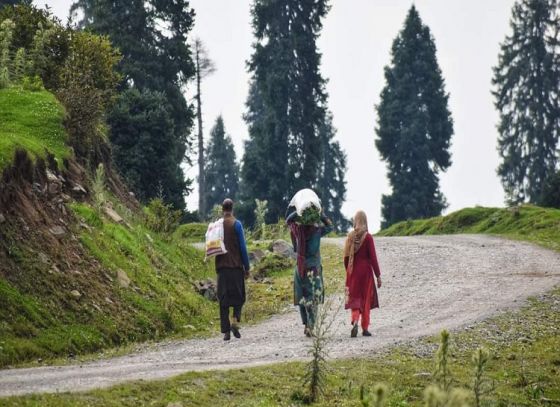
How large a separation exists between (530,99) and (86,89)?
150 ft

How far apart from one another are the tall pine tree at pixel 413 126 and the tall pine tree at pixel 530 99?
4.39 meters

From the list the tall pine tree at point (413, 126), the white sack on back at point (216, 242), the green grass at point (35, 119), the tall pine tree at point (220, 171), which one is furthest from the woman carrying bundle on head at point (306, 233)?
the tall pine tree at point (220, 171)

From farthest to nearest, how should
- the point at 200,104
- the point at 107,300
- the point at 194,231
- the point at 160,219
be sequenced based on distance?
the point at 200,104 < the point at 194,231 < the point at 160,219 < the point at 107,300

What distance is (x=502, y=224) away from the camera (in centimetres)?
3734

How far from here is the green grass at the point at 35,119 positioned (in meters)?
18.0

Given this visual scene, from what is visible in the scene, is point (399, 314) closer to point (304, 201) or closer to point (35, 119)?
point (304, 201)

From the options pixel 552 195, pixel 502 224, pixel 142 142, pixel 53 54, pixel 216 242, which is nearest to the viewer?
pixel 216 242

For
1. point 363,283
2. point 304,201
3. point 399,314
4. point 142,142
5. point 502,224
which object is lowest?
point 399,314

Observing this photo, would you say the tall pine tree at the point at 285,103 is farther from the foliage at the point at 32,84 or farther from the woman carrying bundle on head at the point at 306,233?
the woman carrying bundle on head at the point at 306,233

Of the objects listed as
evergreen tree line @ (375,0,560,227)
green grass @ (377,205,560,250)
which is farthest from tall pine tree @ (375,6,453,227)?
green grass @ (377,205,560,250)

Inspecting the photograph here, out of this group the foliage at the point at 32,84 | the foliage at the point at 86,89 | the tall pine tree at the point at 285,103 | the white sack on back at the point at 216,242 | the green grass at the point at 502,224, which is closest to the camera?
the white sack on back at the point at 216,242

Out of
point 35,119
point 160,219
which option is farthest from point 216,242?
point 160,219

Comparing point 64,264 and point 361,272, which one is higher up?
point 64,264

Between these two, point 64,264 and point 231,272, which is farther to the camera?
point 231,272
